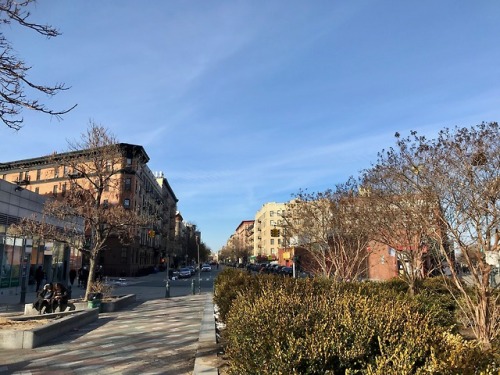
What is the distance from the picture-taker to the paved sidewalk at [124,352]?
7453mm

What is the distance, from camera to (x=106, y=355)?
8648mm

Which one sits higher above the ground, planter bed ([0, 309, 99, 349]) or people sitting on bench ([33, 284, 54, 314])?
people sitting on bench ([33, 284, 54, 314])

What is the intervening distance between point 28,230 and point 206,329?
37.9ft

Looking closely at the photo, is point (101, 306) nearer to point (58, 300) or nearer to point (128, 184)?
point (58, 300)

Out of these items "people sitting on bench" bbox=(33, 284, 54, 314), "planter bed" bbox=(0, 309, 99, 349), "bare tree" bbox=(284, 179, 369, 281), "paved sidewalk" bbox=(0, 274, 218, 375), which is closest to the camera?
"paved sidewalk" bbox=(0, 274, 218, 375)

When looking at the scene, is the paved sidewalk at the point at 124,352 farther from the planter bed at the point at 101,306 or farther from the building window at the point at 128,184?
the building window at the point at 128,184

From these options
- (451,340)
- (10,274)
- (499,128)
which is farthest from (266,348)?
(10,274)

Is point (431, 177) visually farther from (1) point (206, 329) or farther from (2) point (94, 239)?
(2) point (94, 239)

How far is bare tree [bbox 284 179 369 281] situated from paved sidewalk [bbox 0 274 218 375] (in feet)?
32.4

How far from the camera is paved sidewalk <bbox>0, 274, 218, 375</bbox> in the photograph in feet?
24.5

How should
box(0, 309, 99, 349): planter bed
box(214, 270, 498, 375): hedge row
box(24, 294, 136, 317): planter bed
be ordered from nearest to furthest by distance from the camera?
box(214, 270, 498, 375): hedge row → box(0, 309, 99, 349): planter bed → box(24, 294, 136, 317): planter bed

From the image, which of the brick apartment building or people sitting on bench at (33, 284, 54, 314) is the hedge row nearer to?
people sitting on bench at (33, 284, 54, 314)

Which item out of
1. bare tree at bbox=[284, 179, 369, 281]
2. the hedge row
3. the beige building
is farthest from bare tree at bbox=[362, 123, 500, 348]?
the beige building

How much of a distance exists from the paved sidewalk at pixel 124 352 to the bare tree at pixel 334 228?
389 inches
